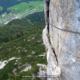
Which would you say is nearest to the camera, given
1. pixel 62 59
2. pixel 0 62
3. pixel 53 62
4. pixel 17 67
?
pixel 62 59

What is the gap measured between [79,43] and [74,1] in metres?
0.67

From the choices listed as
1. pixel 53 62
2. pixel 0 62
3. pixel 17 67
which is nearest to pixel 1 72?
pixel 17 67

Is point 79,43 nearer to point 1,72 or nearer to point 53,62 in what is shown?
point 53,62

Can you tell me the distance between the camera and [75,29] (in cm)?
579

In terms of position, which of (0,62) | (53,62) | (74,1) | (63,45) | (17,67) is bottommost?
(0,62)

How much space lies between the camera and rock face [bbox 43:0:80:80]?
5824mm

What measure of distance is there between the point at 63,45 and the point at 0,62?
131ft

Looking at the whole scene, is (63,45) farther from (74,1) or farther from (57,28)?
(74,1)

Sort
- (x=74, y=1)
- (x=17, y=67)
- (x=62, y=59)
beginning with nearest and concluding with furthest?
(x=74, y=1) < (x=62, y=59) < (x=17, y=67)

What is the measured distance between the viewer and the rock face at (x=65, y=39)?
19.1ft

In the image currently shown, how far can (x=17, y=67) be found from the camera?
1490 inches

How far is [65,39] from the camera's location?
6020 mm

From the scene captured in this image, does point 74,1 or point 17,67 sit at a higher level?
point 74,1

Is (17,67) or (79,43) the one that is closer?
(79,43)
